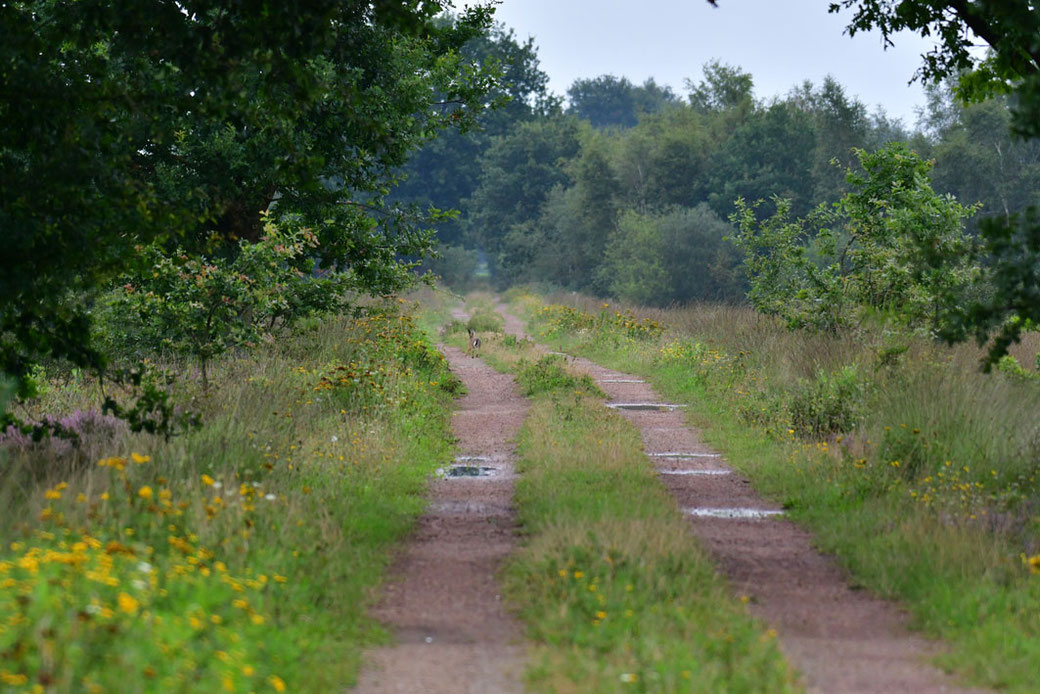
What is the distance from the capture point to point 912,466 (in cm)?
912

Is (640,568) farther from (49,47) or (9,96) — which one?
(49,47)

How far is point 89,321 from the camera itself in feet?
25.9

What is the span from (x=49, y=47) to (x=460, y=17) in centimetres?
957

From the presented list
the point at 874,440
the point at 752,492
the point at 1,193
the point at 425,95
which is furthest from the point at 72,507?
the point at 425,95

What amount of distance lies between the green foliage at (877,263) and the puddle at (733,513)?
5016 mm

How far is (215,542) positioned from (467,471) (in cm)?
475

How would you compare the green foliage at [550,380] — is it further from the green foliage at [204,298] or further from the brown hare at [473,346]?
the brown hare at [473,346]

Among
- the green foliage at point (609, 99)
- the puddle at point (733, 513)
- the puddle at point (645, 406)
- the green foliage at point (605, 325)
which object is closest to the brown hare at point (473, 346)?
the green foliage at point (605, 325)

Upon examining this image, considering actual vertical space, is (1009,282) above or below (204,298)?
above

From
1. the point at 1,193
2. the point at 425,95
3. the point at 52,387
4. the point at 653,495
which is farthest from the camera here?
the point at 425,95

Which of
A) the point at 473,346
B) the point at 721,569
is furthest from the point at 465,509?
the point at 473,346

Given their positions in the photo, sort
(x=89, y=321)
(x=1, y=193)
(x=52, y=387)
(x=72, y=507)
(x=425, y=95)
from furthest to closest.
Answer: (x=425, y=95)
(x=52, y=387)
(x=89, y=321)
(x=1, y=193)
(x=72, y=507)

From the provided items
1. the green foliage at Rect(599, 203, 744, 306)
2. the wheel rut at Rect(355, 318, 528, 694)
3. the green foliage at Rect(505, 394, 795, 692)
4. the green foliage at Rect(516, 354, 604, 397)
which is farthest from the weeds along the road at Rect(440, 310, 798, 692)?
the green foliage at Rect(599, 203, 744, 306)

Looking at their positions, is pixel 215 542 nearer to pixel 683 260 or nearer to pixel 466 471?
pixel 466 471
